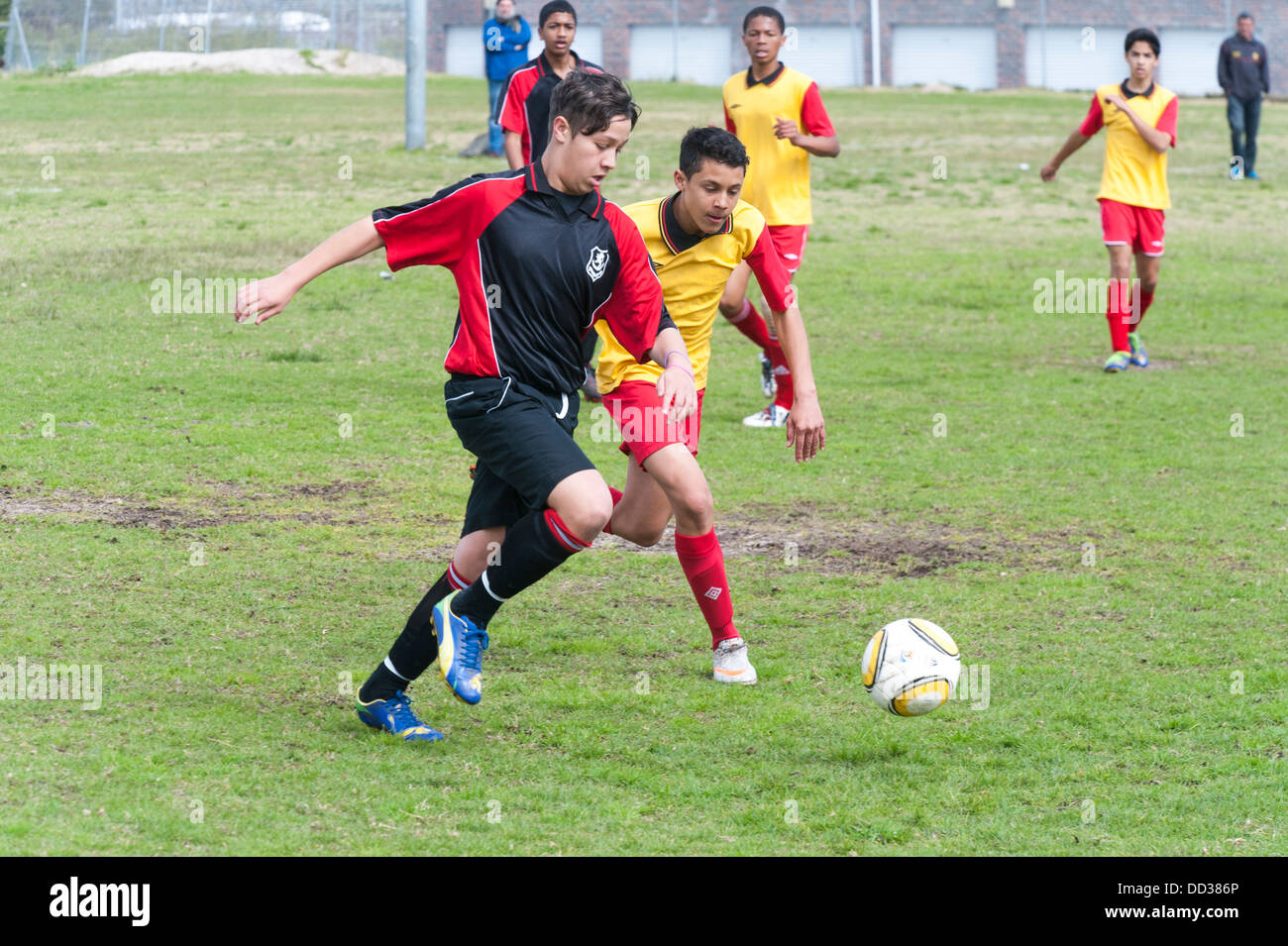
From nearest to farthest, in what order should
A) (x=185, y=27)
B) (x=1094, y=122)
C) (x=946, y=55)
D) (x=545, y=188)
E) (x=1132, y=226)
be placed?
(x=545, y=188), (x=1094, y=122), (x=1132, y=226), (x=185, y=27), (x=946, y=55)

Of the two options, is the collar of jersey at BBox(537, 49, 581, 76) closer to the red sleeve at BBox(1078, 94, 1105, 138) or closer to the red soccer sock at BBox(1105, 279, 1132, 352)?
the red sleeve at BBox(1078, 94, 1105, 138)

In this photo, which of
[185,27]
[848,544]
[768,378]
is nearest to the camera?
[848,544]

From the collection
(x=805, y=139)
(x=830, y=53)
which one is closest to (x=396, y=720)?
(x=805, y=139)

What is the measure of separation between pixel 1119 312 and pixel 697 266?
6.55 meters

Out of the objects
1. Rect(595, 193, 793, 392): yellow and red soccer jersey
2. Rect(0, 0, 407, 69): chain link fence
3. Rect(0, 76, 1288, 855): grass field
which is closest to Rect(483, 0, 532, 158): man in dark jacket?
Rect(0, 76, 1288, 855): grass field

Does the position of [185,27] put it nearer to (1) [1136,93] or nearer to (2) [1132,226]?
(1) [1136,93]

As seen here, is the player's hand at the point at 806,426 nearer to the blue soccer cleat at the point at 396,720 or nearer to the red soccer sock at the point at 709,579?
the red soccer sock at the point at 709,579

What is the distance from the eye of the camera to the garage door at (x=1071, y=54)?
51812mm

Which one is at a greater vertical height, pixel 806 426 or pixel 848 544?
pixel 806 426

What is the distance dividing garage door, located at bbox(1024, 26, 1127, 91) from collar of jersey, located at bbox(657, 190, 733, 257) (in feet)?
161

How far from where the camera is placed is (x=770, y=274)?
5.62 metres

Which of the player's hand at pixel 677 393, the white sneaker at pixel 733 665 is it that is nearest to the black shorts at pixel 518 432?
the player's hand at pixel 677 393
